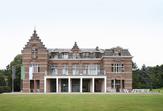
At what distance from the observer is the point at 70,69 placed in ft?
199

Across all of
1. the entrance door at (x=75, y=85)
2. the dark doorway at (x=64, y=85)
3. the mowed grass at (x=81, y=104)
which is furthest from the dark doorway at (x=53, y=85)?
the mowed grass at (x=81, y=104)

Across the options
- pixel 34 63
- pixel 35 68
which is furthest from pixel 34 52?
pixel 35 68

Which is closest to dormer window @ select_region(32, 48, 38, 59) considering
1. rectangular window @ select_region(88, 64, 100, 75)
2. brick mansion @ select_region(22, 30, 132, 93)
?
brick mansion @ select_region(22, 30, 132, 93)

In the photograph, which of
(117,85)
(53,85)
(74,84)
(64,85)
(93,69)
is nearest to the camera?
(117,85)

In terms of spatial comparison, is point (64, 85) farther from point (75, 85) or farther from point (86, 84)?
point (86, 84)

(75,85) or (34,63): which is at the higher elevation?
(34,63)

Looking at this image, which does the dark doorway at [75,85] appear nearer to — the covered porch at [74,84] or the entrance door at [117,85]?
the covered porch at [74,84]

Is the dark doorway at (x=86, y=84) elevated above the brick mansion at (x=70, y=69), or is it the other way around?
the brick mansion at (x=70, y=69)

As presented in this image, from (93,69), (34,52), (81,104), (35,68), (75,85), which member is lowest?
(81,104)

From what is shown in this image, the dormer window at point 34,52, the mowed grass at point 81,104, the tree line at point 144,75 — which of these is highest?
the dormer window at point 34,52

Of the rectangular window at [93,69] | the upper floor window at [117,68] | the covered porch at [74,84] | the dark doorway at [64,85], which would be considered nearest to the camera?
the covered porch at [74,84]

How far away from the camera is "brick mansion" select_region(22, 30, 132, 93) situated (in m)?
58.0

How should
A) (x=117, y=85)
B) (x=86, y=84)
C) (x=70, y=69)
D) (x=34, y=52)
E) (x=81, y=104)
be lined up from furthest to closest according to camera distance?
(x=86, y=84) → (x=70, y=69) → (x=34, y=52) → (x=117, y=85) → (x=81, y=104)

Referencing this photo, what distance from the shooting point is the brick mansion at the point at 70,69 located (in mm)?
57969
